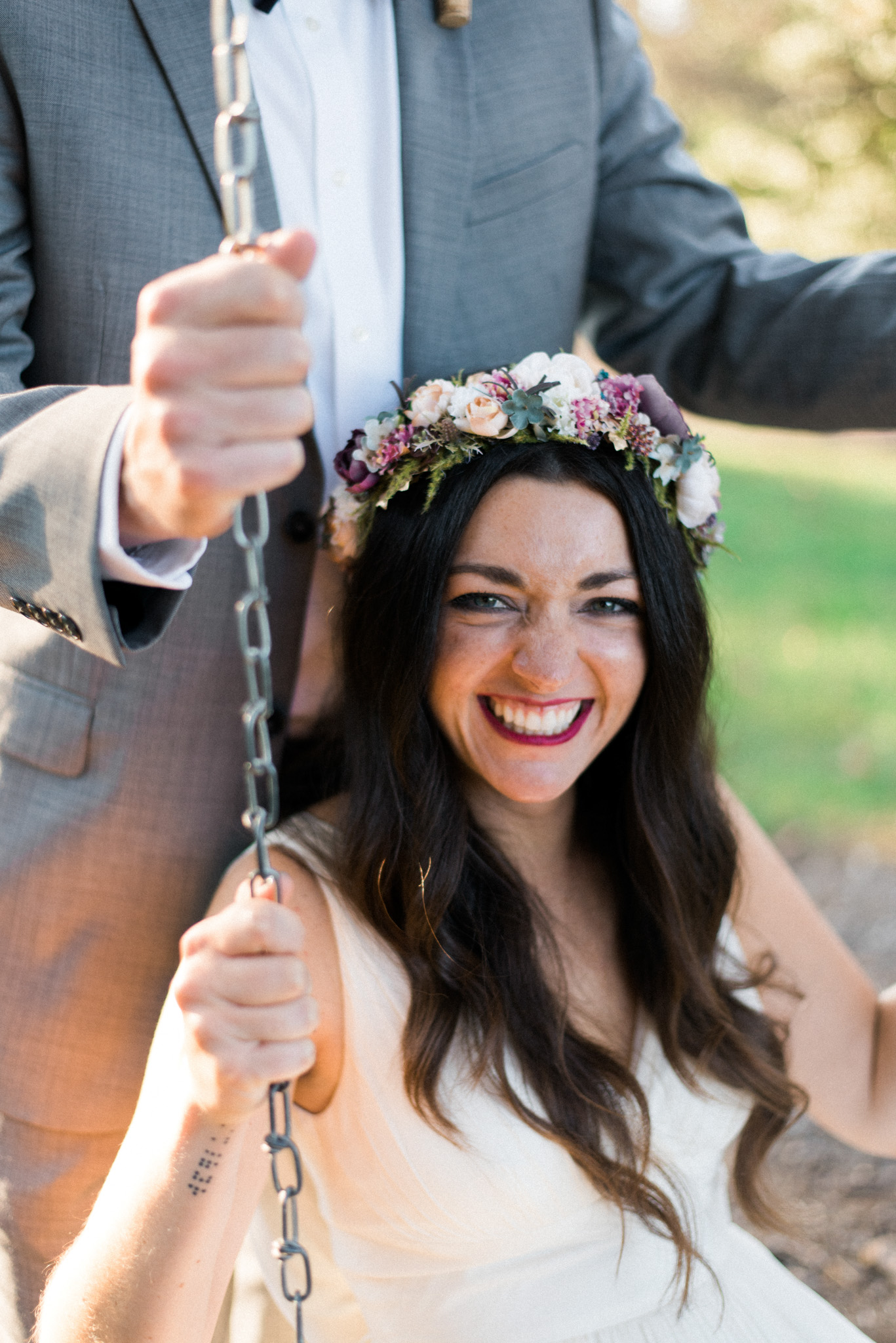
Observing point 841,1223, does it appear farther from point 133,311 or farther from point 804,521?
point 804,521

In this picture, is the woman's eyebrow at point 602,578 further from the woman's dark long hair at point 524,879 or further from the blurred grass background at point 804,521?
the blurred grass background at point 804,521

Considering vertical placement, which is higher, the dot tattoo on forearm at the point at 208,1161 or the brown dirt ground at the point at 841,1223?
the dot tattoo on forearm at the point at 208,1161

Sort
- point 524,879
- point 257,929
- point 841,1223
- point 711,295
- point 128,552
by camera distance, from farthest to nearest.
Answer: point 841,1223 → point 711,295 → point 524,879 → point 128,552 → point 257,929

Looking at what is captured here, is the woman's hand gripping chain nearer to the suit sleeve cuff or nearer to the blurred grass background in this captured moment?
the suit sleeve cuff

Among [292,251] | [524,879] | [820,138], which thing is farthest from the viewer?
[820,138]

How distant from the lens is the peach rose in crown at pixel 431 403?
2.20 metres

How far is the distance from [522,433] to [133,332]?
0.70 meters

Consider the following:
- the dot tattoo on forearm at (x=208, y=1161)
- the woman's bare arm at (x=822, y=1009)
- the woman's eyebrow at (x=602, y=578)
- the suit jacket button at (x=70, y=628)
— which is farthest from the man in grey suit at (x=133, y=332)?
the woman's bare arm at (x=822, y=1009)

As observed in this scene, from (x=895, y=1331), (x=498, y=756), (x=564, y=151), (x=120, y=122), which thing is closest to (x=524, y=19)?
(x=564, y=151)

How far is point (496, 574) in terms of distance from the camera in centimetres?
214

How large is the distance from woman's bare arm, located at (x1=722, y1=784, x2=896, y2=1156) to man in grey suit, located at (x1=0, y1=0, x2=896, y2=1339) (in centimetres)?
105

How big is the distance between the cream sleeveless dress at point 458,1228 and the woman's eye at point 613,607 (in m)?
0.69

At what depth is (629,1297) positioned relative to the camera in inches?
86.3

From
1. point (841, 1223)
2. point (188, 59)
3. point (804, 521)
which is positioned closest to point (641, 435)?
point (188, 59)
